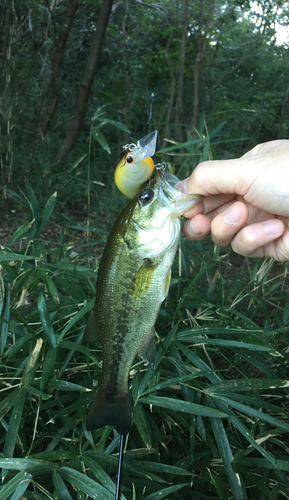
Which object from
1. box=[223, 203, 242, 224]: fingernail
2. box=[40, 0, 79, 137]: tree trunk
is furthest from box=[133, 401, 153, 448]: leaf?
box=[40, 0, 79, 137]: tree trunk

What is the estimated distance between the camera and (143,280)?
112 cm

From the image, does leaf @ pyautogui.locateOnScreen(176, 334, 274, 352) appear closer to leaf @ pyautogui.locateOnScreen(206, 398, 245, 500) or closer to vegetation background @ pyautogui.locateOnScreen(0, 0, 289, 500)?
vegetation background @ pyautogui.locateOnScreen(0, 0, 289, 500)

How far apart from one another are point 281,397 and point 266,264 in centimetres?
74

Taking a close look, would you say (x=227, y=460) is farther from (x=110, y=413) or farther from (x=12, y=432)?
(x=12, y=432)

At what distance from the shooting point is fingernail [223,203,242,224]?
1.39 metres

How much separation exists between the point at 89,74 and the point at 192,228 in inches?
191

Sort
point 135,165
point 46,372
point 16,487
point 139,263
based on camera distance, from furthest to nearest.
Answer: point 46,372 → point 16,487 → point 139,263 → point 135,165

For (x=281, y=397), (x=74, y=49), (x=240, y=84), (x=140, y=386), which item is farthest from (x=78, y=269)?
Result: (x=240, y=84)

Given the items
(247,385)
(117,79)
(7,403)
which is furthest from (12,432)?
(117,79)

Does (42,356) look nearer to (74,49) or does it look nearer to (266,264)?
(266,264)

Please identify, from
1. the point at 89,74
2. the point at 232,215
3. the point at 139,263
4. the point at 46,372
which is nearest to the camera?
the point at 139,263

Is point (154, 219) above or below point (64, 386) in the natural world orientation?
above

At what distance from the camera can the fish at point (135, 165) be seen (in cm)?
99

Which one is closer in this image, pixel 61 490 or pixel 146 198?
pixel 146 198
